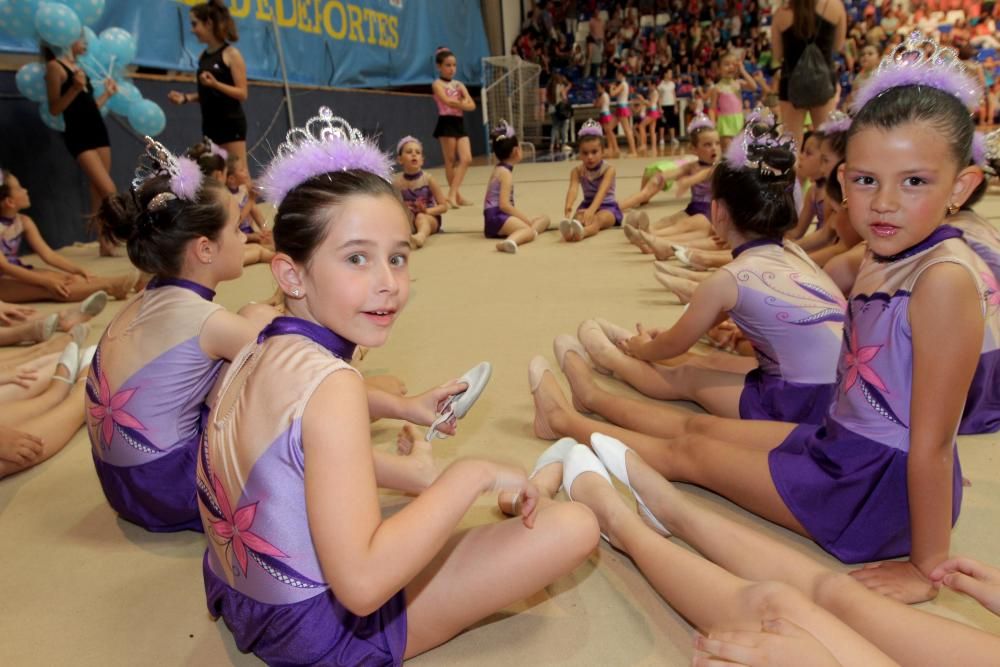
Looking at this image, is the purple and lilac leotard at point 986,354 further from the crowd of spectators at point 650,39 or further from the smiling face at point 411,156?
the crowd of spectators at point 650,39

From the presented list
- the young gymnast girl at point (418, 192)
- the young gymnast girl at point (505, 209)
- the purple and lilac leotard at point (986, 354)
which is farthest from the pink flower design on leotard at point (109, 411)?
the young gymnast girl at point (418, 192)

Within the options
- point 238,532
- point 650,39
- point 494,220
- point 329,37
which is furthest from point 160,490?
point 650,39

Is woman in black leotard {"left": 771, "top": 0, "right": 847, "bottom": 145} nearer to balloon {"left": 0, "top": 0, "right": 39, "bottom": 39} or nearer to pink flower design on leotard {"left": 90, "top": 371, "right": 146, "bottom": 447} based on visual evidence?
pink flower design on leotard {"left": 90, "top": 371, "right": 146, "bottom": 447}

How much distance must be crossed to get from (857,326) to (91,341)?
9.50 ft

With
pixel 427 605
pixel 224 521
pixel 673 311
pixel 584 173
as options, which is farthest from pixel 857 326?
A: pixel 584 173

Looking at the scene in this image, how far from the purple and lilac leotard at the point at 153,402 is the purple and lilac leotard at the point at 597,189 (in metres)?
4.00

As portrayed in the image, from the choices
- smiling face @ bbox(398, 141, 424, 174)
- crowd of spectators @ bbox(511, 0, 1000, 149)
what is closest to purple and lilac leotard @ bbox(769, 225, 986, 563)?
smiling face @ bbox(398, 141, 424, 174)

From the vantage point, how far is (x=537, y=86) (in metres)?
13.3

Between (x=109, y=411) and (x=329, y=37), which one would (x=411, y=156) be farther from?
(x=329, y=37)

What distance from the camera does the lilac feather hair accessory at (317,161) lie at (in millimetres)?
1182

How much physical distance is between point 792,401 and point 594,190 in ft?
12.4

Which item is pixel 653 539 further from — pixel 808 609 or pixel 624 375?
pixel 624 375

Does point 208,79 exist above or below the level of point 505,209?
above

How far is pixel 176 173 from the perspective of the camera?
68.5 inches
